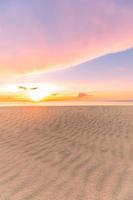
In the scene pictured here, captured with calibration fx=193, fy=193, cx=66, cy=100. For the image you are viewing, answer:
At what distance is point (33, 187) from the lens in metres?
3.01

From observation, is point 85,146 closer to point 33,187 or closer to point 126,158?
point 126,158

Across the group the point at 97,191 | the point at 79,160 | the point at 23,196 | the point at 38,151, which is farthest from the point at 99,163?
the point at 23,196

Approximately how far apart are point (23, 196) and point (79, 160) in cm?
177

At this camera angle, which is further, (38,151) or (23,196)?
(38,151)

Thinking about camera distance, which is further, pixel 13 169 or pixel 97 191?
pixel 13 169

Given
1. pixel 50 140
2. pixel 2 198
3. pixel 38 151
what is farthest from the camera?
pixel 50 140

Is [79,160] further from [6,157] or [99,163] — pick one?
[6,157]

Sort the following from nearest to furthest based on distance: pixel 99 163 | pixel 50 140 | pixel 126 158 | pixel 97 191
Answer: pixel 97 191
pixel 99 163
pixel 126 158
pixel 50 140

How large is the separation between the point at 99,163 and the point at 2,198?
214cm

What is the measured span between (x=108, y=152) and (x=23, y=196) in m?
2.79

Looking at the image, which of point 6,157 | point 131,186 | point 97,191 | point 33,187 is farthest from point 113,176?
point 6,157

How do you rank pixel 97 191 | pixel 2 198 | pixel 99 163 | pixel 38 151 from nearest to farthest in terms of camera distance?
pixel 2 198
pixel 97 191
pixel 99 163
pixel 38 151

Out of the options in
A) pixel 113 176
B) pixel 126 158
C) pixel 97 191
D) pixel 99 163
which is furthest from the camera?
pixel 126 158

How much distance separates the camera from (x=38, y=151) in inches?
191
